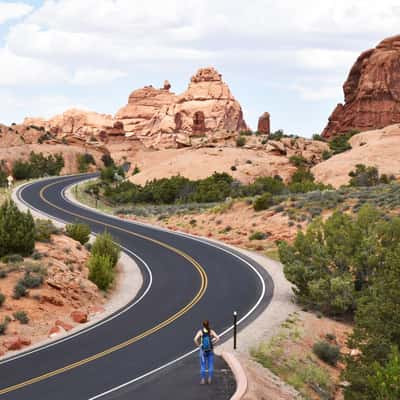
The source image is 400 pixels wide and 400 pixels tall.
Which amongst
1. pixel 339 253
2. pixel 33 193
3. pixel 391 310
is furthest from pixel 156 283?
pixel 33 193

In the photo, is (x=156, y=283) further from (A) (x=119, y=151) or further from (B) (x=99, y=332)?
(A) (x=119, y=151)

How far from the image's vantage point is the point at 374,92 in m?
114

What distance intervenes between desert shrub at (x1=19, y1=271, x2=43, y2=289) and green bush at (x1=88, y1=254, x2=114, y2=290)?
349cm

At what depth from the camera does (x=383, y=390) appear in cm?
1300

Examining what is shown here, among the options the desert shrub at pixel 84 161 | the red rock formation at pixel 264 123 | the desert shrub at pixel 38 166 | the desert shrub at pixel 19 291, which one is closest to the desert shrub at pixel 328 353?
the desert shrub at pixel 19 291

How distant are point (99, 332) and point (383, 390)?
11991 millimetres

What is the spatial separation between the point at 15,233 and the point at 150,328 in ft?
30.1

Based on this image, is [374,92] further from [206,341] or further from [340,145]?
[206,341]

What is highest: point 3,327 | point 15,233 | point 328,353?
point 15,233

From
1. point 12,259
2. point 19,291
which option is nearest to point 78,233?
point 12,259

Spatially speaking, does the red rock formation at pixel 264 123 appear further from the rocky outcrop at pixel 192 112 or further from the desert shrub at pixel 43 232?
the desert shrub at pixel 43 232

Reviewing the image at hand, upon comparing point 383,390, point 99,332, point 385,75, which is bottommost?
point 99,332

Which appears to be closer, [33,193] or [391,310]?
[391,310]

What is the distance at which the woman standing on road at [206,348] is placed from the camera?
15.4m
